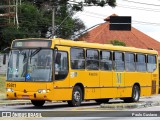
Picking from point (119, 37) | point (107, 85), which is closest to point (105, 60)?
point (107, 85)

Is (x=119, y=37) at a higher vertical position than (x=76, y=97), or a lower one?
higher

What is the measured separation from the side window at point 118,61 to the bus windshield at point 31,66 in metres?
5.68

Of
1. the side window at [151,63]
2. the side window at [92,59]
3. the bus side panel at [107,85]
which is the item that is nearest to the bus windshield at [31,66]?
the side window at [92,59]

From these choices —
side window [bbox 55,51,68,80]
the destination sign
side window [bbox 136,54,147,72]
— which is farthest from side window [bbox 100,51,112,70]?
the destination sign

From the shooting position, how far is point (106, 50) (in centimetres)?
2812

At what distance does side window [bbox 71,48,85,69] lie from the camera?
82.9 feet

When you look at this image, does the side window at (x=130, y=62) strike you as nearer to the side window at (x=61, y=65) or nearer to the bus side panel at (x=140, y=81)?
the bus side panel at (x=140, y=81)

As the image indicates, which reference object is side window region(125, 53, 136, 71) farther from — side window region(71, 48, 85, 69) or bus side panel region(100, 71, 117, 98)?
side window region(71, 48, 85, 69)

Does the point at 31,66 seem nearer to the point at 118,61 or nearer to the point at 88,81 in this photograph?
the point at 88,81

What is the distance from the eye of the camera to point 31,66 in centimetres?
2400

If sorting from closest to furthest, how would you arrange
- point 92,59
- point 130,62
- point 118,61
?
1. point 92,59
2. point 118,61
3. point 130,62

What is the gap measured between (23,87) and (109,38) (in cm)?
6640

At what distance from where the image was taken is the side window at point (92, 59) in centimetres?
2642

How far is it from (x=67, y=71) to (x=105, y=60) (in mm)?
3725
